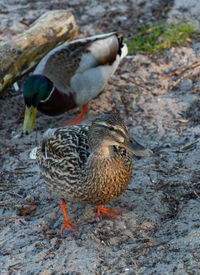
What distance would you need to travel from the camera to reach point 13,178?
13.2ft

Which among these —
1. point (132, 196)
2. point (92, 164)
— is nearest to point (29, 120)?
point (132, 196)

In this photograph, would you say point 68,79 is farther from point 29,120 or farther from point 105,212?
point 105,212

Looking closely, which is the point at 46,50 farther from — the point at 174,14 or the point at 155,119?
the point at 174,14

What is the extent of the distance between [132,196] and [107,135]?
0.99 metres

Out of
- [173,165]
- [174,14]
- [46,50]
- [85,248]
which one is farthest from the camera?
[174,14]

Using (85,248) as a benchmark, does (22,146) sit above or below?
below

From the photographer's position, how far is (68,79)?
15.6 feet

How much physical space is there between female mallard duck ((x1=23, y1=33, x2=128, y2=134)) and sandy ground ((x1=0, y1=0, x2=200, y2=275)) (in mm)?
326

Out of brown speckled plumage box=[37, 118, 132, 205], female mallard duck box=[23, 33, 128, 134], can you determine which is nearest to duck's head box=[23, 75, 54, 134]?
female mallard duck box=[23, 33, 128, 134]

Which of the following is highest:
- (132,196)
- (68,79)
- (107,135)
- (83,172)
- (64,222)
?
(107,135)

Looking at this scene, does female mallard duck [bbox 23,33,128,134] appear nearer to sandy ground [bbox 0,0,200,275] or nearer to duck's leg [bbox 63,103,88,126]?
duck's leg [bbox 63,103,88,126]

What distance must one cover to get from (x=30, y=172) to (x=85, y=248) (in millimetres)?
1329

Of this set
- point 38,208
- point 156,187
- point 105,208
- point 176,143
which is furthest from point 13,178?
point 176,143

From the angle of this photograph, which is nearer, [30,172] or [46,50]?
[30,172]
